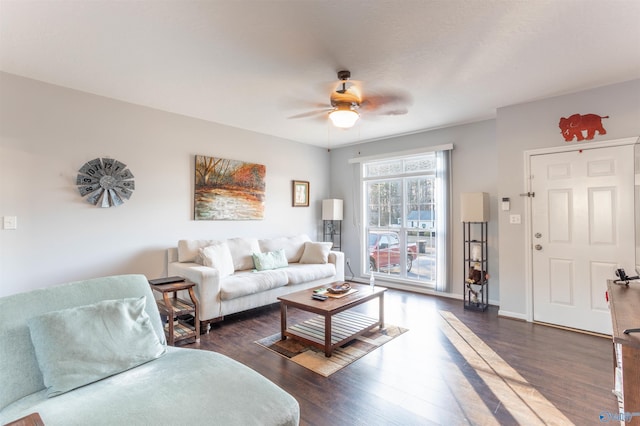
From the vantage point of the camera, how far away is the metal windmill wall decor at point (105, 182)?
130 inches

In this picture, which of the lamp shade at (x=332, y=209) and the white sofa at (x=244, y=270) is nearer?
the white sofa at (x=244, y=270)

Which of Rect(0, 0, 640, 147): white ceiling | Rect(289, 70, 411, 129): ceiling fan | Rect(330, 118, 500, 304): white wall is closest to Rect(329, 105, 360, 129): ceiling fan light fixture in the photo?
Rect(289, 70, 411, 129): ceiling fan

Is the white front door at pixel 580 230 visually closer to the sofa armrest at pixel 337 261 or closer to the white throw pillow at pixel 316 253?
the sofa armrest at pixel 337 261

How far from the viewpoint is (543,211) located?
139 inches

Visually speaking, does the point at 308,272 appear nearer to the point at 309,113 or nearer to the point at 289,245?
the point at 289,245

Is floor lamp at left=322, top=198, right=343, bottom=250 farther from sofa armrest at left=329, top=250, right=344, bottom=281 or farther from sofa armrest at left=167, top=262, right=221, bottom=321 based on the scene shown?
sofa armrest at left=167, top=262, right=221, bottom=321

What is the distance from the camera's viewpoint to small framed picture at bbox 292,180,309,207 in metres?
5.55

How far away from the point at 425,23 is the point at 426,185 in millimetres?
3198

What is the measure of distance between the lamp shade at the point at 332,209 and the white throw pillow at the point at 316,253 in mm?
839

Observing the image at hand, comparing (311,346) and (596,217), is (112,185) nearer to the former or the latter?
(311,346)

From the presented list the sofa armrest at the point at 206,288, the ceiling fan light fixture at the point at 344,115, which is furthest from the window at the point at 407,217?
the sofa armrest at the point at 206,288

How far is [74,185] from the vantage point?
324 cm

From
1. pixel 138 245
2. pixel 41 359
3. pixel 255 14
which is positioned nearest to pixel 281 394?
pixel 41 359

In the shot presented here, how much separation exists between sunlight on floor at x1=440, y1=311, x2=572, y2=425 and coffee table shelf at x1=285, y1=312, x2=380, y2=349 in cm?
92
